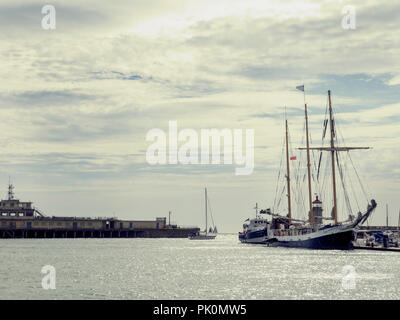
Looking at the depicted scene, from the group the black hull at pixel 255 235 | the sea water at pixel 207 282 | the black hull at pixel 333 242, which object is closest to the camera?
the sea water at pixel 207 282

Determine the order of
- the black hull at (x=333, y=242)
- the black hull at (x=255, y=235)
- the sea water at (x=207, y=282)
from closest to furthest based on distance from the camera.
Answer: the sea water at (x=207, y=282) → the black hull at (x=333, y=242) → the black hull at (x=255, y=235)

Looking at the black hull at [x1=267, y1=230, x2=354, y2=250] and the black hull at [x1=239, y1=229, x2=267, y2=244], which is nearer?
the black hull at [x1=267, y1=230, x2=354, y2=250]

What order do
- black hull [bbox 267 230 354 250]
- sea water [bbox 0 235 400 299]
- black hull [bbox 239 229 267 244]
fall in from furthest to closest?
black hull [bbox 239 229 267 244] < black hull [bbox 267 230 354 250] < sea water [bbox 0 235 400 299]

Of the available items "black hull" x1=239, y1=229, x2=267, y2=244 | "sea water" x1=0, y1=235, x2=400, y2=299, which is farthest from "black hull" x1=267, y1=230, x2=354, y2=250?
"black hull" x1=239, y1=229, x2=267, y2=244

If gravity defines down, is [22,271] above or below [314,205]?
below

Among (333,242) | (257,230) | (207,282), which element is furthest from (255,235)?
(207,282)

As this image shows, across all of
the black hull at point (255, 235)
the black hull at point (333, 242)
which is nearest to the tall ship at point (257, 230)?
the black hull at point (255, 235)

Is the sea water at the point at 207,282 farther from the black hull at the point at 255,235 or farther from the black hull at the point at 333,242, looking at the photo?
the black hull at the point at 255,235

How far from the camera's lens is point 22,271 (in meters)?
67.8

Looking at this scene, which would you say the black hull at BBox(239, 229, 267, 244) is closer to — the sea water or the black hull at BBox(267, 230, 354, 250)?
the black hull at BBox(267, 230, 354, 250)

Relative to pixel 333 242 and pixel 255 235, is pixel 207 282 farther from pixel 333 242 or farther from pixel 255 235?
pixel 255 235
